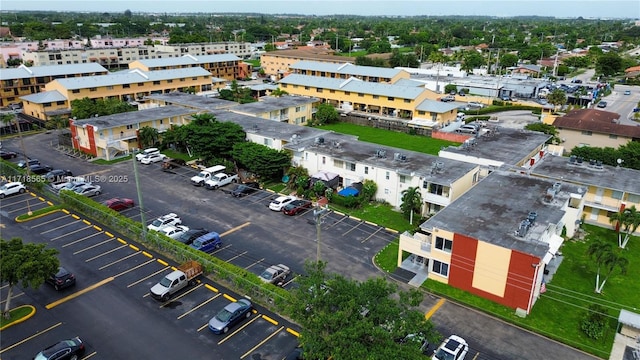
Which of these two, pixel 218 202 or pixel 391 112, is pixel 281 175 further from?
pixel 391 112

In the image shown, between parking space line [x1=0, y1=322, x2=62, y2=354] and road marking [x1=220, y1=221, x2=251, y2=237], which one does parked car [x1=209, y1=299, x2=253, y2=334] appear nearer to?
parking space line [x1=0, y1=322, x2=62, y2=354]

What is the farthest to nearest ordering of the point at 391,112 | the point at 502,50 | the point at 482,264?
the point at 502,50 → the point at 391,112 → the point at 482,264

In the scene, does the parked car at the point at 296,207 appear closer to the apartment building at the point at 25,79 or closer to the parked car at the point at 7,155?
the parked car at the point at 7,155

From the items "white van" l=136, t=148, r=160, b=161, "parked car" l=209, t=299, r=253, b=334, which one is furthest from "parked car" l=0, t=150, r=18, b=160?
"parked car" l=209, t=299, r=253, b=334

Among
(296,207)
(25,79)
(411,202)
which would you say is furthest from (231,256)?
(25,79)

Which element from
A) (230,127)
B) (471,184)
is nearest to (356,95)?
(230,127)

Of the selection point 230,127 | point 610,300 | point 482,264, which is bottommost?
point 610,300

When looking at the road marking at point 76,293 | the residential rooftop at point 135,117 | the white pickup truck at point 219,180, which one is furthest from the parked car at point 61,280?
the residential rooftop at point 135,117

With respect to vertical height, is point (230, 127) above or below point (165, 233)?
above
